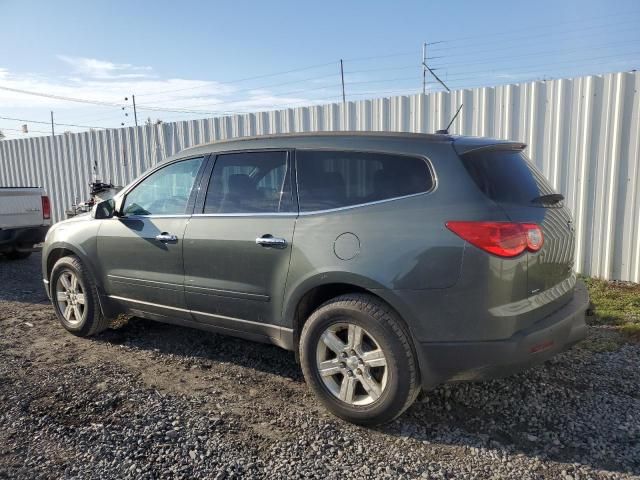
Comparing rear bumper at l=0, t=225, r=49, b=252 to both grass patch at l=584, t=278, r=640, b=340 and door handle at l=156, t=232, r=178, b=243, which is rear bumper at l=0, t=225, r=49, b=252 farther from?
grass patch at l=584, t=278, r=640, b=340

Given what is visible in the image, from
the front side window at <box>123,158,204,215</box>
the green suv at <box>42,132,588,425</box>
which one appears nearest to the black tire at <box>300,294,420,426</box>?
the green suv at <box>42,132,588,425</box>

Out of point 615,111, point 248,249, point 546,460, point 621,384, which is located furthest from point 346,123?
point 546,460

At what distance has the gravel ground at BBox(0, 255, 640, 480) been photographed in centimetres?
278

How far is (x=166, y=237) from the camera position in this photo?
4.04 meters

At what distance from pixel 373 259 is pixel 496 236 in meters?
0.69

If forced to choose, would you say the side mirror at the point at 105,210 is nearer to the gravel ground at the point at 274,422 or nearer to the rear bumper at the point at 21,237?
the gravel ground at the point at 274,422

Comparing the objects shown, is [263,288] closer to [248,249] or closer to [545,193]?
[248,249]

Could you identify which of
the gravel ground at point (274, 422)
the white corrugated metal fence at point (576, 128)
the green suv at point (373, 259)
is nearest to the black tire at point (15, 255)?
the gravel ground at point (274, 422)

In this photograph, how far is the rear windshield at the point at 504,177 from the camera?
115 inches

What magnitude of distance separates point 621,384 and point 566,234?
132 cm

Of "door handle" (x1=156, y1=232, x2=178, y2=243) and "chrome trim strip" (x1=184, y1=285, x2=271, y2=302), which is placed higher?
"door handle" (x1=156, y1=232, x2=178, y2=243)

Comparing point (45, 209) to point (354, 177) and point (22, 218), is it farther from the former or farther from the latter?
point (354, 177)

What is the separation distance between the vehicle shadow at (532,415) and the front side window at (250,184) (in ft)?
4.39

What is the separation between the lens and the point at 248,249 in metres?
3.53
